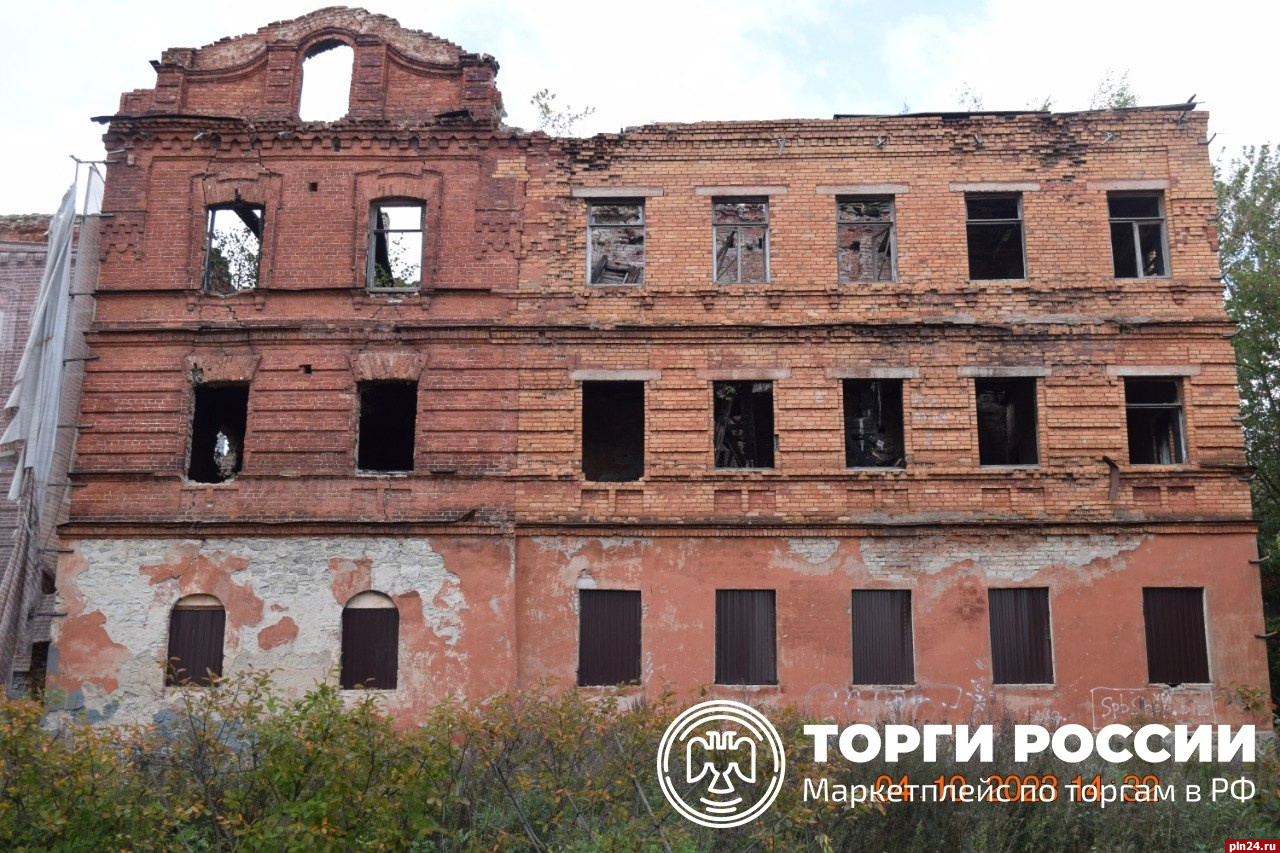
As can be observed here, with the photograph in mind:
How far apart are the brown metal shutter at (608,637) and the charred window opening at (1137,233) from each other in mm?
9180

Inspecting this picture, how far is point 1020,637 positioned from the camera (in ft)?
46.0

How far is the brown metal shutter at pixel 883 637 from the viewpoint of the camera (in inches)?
549

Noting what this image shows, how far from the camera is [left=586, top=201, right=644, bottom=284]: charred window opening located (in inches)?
618

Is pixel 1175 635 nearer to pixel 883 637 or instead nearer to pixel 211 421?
pixel 883 637

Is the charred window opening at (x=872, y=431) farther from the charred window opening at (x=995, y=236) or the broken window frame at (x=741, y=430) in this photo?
the charred window opening at (x=995, y=236)

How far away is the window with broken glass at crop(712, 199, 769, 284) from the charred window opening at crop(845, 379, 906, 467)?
2.49 meters

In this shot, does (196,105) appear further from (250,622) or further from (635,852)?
(635,852)

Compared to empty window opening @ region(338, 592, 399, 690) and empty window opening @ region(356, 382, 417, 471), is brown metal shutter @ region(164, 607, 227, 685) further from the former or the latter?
empty window opening @ region(356, 382, 417, 471)

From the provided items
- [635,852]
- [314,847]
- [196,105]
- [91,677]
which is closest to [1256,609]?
[635,852]

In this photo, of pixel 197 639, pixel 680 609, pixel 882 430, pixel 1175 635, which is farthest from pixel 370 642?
pixel 1175 635

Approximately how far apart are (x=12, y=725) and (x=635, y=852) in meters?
4.67

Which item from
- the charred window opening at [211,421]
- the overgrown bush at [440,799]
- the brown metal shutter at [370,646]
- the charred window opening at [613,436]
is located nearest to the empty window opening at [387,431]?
the charred window opening at [211,421]

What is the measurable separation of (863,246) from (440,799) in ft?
44.0

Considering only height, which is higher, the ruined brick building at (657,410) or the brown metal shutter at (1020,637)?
the ruined brick building at (657,410)
